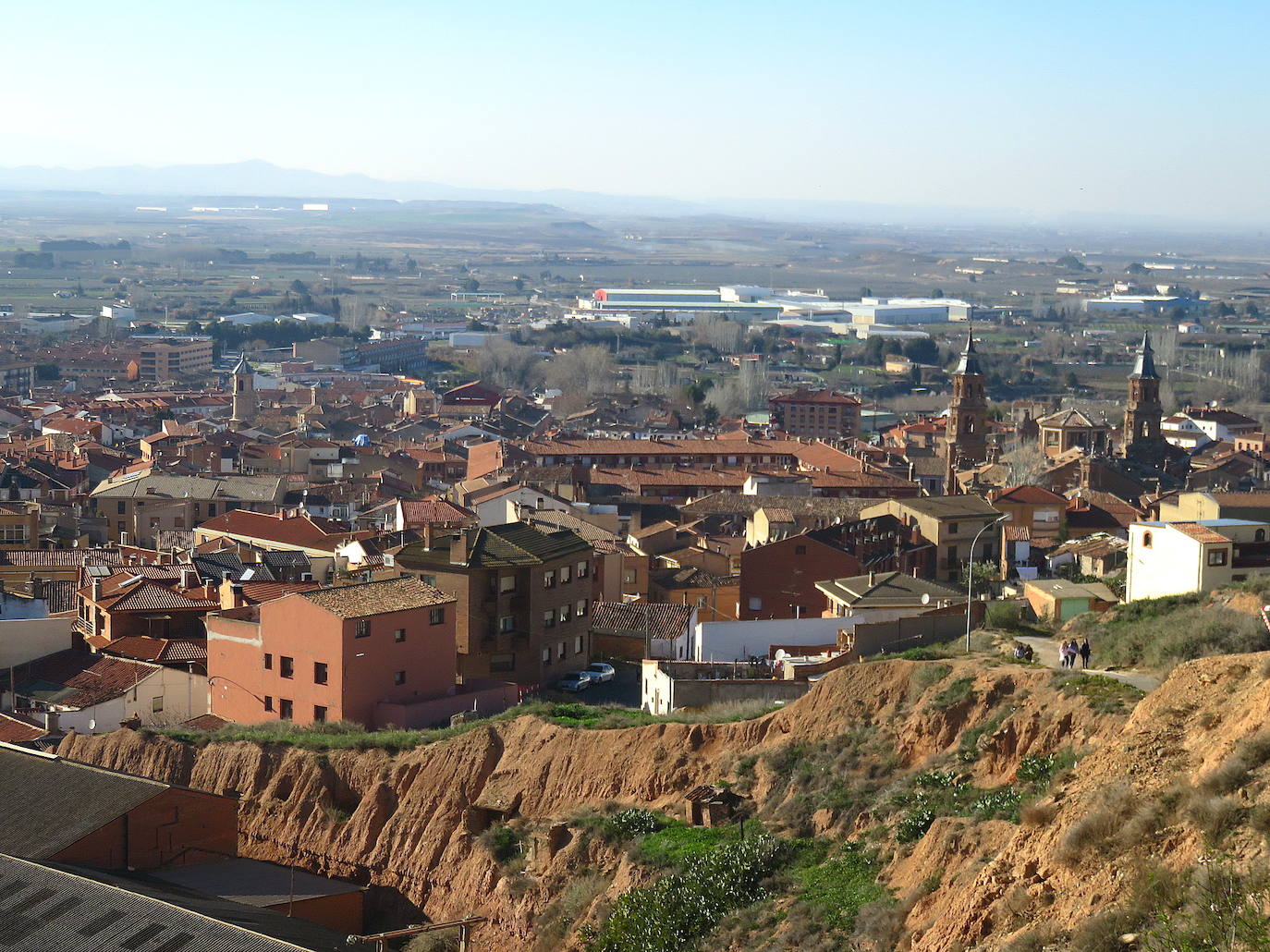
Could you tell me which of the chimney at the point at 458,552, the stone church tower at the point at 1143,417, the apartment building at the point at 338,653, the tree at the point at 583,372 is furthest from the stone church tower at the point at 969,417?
the apartment building at the point at 338,653

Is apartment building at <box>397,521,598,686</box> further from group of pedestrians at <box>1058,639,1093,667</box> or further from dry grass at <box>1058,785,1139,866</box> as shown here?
dry grass at <box>1058,785,1139,866</box>

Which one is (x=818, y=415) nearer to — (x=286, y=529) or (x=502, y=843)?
(x=286, y=529)

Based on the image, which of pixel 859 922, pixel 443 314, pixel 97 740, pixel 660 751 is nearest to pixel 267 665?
pixel 97 740

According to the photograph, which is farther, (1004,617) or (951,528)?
(951,528)

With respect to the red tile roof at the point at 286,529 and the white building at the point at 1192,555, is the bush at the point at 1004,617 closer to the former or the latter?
the white building at the point at 1192,555

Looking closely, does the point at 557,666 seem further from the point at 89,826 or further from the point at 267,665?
the point at 89,826

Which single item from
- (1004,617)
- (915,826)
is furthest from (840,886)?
(1004,617)
